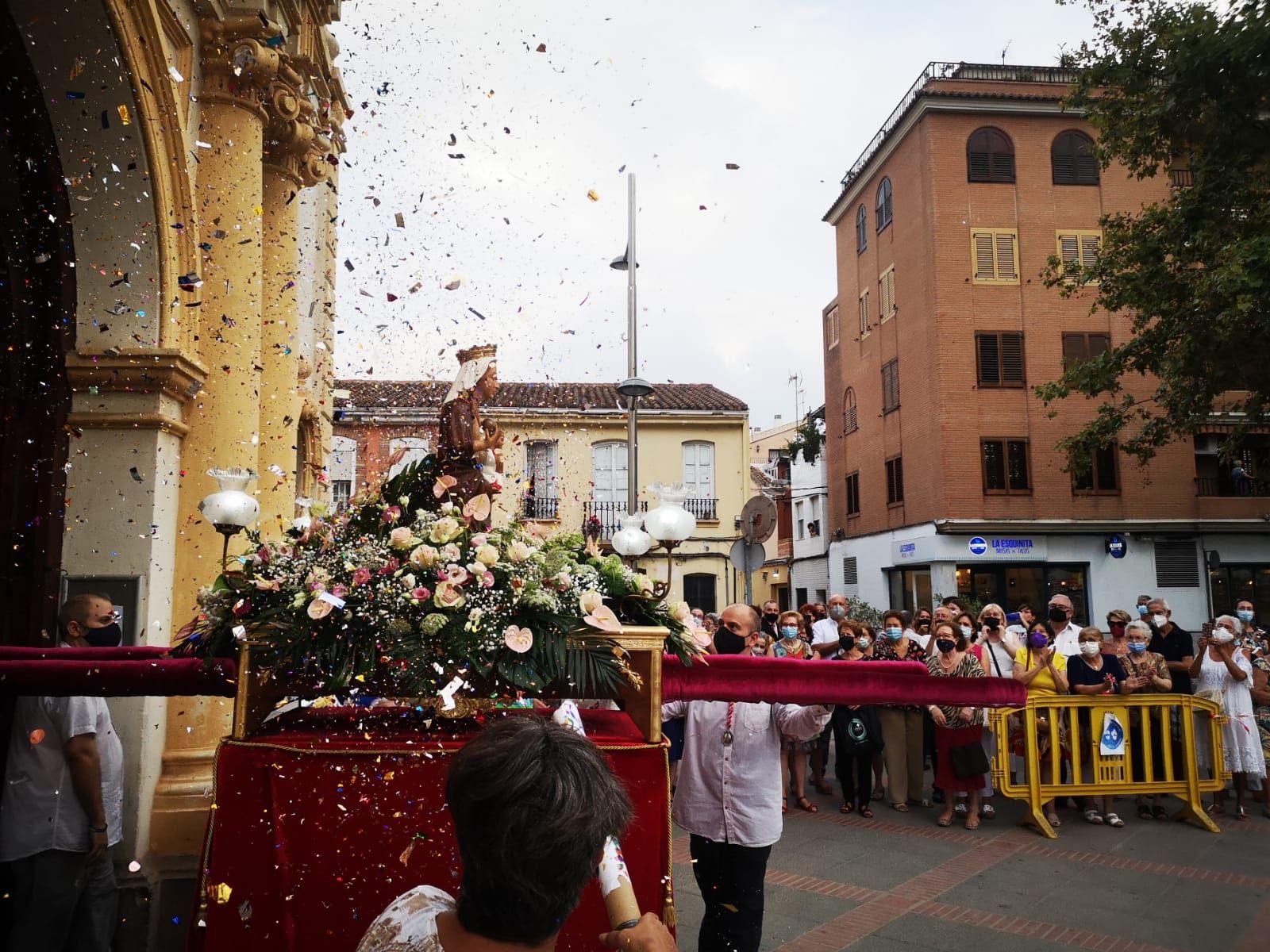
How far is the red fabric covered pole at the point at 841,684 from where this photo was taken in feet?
10.5

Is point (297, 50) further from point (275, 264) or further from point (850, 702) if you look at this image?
point (850, 702)

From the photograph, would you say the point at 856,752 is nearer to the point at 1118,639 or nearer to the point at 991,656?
the point at 991,656

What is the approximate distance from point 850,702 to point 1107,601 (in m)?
25.7

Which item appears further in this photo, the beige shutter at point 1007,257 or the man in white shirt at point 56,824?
the beige shutter at point 1007,257

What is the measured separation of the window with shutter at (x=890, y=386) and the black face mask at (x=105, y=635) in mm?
26033

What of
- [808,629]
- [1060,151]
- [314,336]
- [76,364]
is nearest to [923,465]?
[1060,151]

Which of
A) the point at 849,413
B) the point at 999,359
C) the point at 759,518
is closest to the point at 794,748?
the point at 759,518

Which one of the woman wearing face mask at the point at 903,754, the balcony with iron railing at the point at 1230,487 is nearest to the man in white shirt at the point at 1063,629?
the woman wearing face mask at the point at 903,754

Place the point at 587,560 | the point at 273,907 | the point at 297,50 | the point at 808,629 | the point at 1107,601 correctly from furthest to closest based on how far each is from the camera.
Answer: the point at 1107,601
the point at 808,629
the point at 297,50
the point at 587,560
the point at 273,907

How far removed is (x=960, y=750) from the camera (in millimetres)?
8758

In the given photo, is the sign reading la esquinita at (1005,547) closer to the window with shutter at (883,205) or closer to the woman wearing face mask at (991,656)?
the window with shutter at (883,205)

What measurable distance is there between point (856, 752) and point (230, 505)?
268 inches

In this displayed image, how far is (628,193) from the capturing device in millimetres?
16656

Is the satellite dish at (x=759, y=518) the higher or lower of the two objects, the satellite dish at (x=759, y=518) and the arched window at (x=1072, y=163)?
the lower
